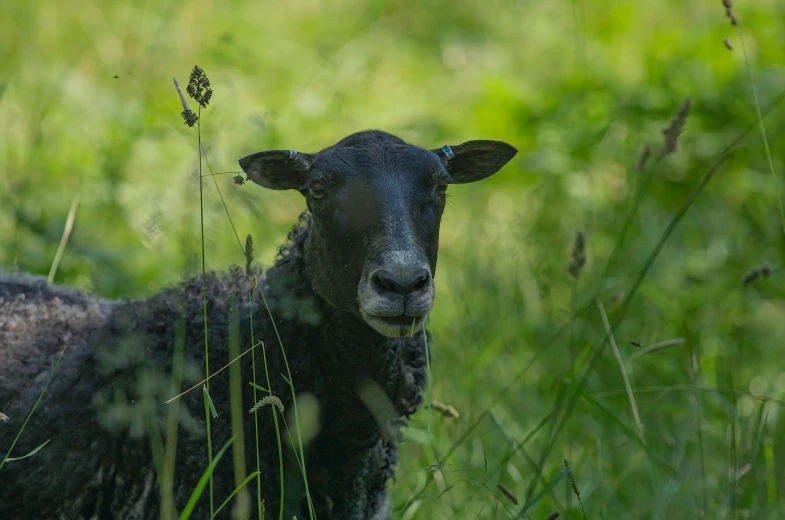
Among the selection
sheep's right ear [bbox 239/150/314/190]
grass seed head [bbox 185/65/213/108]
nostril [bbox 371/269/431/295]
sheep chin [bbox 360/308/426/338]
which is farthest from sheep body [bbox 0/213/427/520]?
grass seed head [bbox 185/65/213/108]

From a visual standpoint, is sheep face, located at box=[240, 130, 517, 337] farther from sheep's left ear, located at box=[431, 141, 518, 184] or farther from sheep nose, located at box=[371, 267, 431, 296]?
sheep's left ear, located at box=[431, 141, 518, 184]

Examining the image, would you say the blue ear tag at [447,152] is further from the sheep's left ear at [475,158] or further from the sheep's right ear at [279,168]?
the sheep's right ear at [279,168]

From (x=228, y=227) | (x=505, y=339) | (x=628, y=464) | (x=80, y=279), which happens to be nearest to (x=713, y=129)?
(x=505, y=339)

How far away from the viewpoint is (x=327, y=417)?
12.3 ft

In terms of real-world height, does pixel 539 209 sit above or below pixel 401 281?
below

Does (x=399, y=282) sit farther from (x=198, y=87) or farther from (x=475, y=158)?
(x=475, y=158)

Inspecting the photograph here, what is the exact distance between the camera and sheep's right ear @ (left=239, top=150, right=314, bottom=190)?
3.82 metres

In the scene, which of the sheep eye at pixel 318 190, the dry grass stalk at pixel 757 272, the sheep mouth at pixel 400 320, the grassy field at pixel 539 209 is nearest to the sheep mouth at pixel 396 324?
the sheep mouth at pixel 400 320

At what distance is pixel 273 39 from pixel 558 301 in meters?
5.25

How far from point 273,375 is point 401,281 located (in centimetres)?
84

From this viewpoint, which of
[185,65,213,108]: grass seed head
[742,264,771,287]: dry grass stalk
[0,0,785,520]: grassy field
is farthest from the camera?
[0,0,785,520]: grassy field

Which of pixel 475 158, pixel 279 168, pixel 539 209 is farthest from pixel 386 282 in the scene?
pixel 539 209

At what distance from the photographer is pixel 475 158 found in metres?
4.30

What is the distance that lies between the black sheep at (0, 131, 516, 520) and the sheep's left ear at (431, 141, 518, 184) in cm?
36
